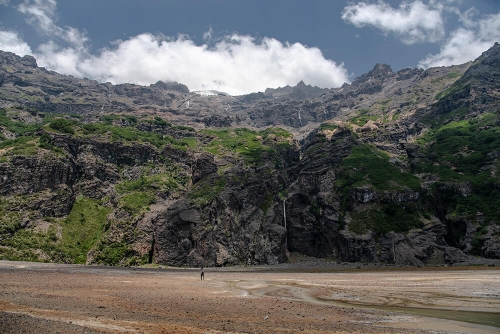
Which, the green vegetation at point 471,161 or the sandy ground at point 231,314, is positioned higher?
the green vegetation at point 471,161

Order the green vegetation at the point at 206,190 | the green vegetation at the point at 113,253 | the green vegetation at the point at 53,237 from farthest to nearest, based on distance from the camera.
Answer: the green vegetation at the point at 206,190 → the green vegetation at the point at 113,253 → the green vegetation at the point at 53,237

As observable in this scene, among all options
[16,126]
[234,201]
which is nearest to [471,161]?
[234,201]

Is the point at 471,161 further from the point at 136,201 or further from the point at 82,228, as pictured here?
the point at 82,228

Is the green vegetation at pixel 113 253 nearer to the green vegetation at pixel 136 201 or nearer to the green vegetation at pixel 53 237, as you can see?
the green vegetation at pixel 53 237

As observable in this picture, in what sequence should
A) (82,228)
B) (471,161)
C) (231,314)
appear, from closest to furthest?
(231,314)
(82,228)
(471,161)

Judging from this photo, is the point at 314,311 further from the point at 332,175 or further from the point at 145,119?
the point at 145,119

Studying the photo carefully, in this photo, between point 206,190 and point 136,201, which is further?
point 206,190

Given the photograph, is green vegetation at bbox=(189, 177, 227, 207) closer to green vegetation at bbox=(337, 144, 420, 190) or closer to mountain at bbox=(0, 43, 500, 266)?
mountain at bbox=(0, 43, 500, 266)

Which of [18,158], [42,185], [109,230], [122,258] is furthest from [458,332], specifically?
[18,158]

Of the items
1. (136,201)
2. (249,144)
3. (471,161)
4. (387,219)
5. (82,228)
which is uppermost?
(249,144)

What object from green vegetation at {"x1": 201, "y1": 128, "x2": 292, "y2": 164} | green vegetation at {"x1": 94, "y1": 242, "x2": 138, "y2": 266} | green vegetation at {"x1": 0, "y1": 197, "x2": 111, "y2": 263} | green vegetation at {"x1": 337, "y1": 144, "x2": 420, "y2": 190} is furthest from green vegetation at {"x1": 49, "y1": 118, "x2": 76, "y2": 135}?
green vegetation at {"x1": 337, "y1": 144, "x2": 420, "y2": 190}

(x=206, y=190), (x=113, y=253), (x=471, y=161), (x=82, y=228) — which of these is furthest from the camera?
(x=471, y=161)

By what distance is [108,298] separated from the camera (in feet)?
83.1

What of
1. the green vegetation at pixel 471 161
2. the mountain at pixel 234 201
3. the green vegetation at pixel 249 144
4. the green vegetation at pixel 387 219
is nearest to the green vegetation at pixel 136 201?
the mountain at pixel 234 201
